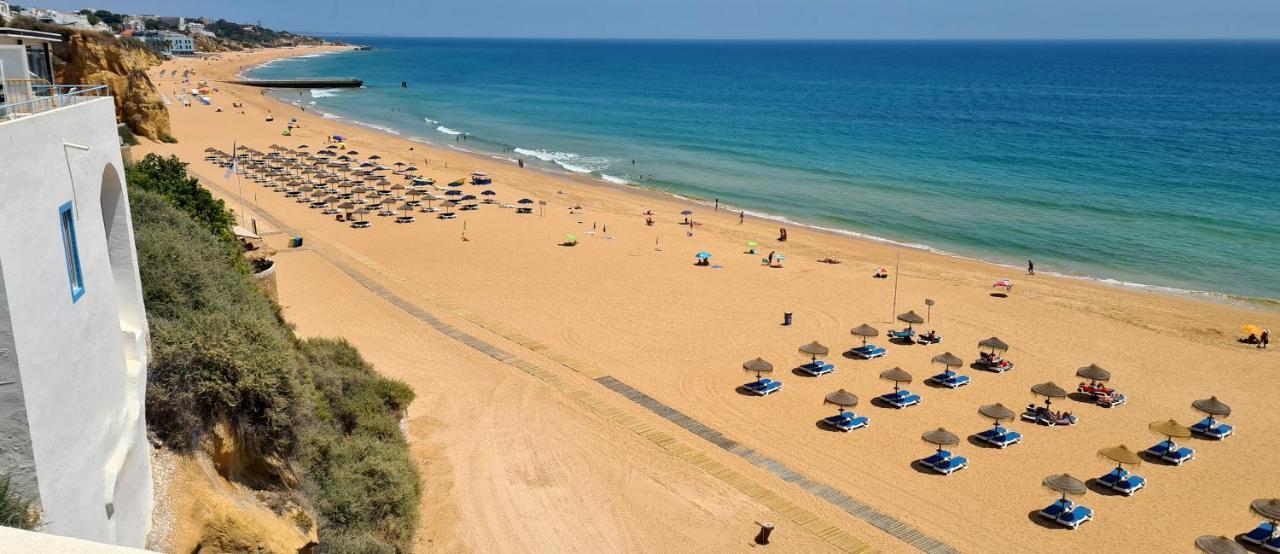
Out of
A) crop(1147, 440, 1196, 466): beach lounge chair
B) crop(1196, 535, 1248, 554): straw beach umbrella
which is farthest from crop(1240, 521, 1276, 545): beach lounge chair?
crop(1147, 440, 1196, 466): beach lounge chair

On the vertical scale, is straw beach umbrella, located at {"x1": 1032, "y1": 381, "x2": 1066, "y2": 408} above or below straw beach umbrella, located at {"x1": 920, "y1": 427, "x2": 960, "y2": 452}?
above

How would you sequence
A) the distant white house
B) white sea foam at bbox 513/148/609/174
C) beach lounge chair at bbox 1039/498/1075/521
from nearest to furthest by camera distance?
beach lounge chair at bbox 1039/498/1075/521
white sea foam at bbox 513/148/609/174
the distant white house

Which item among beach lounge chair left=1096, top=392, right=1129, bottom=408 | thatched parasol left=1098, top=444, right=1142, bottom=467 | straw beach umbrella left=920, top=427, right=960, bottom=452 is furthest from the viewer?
beach lounge chair left=1096, top=392, right=1129, bottom=408

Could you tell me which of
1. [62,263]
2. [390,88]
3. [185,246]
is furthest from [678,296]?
[390,88]

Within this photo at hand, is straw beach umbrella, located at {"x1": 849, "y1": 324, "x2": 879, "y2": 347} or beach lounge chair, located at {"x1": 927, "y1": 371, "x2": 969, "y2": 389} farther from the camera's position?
straw beach umbrella, located at {"x1": 849, "y1": 324, "x2": 879, "y2": 347}

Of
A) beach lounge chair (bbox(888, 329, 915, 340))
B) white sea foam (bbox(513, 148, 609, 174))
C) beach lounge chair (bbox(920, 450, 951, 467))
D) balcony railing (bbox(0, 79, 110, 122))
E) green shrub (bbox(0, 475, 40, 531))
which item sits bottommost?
beach lounge chair (bbox(920, 450, 951, 467))

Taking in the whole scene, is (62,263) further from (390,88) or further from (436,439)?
(390,88)

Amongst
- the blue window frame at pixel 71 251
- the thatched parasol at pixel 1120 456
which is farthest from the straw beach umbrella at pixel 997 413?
the blue window frame at pixel 71 251

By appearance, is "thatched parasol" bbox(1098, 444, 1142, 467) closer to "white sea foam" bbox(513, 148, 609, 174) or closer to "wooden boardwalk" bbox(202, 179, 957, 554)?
"wooden boardwalk" bbox(202, 179, 957, 554)
